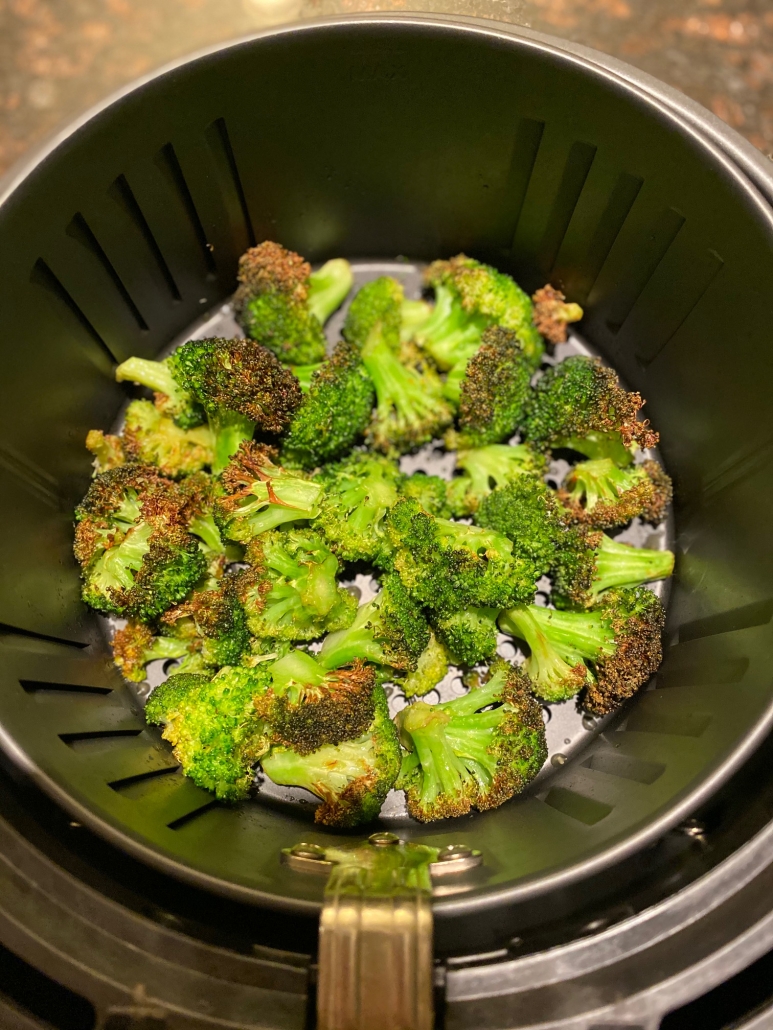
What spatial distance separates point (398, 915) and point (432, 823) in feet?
1.67

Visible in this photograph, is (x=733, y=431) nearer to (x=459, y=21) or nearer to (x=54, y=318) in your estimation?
(x=459, y=21)

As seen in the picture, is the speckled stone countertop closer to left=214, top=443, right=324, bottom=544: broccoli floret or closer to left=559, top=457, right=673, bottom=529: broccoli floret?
left=559, top=457, right=673, bottom=529: broccoli floret

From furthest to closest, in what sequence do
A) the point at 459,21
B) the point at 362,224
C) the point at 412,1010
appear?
the point at 362,224 → the point at 459,21 → the point at 412,1010

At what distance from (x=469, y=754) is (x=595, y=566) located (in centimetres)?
46

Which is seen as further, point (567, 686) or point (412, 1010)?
point (567, 686)

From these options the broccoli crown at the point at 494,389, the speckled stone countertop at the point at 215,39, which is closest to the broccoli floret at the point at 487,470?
the broccoli crown at the point at 494,389

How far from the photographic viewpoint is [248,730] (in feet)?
4.19

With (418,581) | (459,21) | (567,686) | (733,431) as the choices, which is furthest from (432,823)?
(459,21)

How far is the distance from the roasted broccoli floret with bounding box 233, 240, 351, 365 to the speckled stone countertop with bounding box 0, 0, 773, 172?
1.36 meters

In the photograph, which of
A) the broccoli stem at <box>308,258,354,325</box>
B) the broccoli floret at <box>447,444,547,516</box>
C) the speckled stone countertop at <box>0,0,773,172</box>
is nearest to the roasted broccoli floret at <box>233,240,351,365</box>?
the broccoli stem at <box>308,258,354,325</box>

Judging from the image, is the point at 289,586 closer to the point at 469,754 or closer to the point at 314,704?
the point at 314,704

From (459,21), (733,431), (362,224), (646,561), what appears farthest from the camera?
(362,224)

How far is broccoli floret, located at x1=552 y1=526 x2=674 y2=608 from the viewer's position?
1.39m

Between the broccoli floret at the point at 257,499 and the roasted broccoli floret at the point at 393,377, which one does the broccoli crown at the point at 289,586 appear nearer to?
the broccoli floret at the point at 257,499
